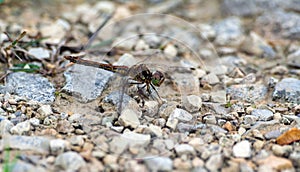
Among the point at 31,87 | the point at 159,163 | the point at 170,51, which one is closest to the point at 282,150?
the point at 159,163

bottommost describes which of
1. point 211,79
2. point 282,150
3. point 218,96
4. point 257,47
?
point 282,150

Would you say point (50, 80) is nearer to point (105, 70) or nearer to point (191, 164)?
point (105, 70)

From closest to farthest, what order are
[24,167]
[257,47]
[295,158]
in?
[24,167], [295,158], [257,47]

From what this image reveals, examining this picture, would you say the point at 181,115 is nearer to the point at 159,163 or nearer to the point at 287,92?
the point at 159,163

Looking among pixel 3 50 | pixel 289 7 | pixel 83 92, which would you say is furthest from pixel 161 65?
pixel 289 7

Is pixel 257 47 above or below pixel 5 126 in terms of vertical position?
above

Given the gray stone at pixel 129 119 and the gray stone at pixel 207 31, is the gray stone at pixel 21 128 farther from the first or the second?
the gray stone at pixel 207 31
